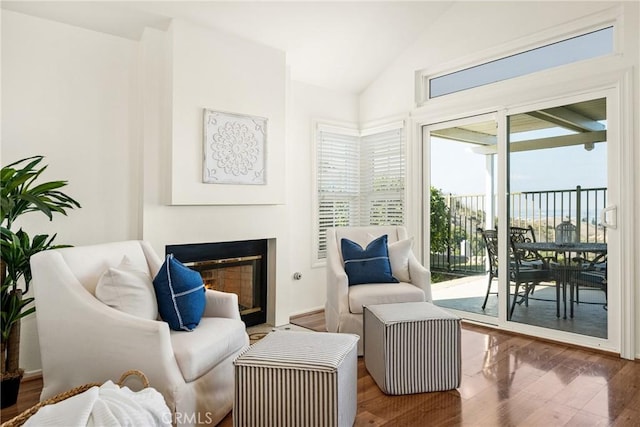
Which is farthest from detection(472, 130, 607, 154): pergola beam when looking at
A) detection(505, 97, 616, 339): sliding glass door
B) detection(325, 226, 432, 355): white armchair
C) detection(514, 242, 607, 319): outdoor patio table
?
detection(325, 226, 432, 355): white armchair

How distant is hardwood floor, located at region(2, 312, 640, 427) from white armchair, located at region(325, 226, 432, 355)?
35cm

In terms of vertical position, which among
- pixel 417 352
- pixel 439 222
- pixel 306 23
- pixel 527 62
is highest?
pixel 306 23

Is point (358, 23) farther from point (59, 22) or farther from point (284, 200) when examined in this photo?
point (59, 22)

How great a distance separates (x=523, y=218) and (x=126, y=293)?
318cm

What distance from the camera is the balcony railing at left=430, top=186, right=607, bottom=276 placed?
3215 mm

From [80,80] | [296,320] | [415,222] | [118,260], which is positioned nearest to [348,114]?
[415,222]

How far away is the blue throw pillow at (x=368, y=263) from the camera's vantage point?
337 cm

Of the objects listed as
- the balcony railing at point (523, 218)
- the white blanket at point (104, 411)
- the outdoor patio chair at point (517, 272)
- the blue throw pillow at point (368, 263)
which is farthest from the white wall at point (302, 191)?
the white blanket at point (104, 411)

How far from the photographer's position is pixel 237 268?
3.75 m

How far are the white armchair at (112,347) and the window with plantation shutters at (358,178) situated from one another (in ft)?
8.11

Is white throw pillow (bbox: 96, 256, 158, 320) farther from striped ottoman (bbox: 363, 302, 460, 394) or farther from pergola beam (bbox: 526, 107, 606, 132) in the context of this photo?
pergola beam (bbox: 526, 107, 606, 132)

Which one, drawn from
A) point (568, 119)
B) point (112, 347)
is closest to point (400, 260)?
point (568, 119)

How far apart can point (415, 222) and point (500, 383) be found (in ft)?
6.70

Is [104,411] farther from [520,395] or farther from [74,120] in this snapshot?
[74,120]
